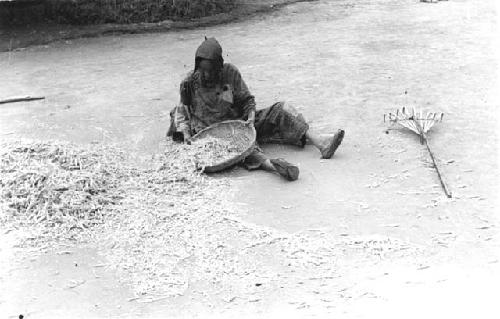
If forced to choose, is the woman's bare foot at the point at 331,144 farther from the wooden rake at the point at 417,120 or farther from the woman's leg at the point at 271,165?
the wooden rake at the point at 417,120

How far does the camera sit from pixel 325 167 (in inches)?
206

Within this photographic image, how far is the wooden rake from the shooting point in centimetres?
555

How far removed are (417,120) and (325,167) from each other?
1.02 meters

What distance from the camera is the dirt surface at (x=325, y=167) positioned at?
355 centimetres

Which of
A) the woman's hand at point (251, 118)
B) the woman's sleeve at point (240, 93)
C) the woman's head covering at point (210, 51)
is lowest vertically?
the woman's hand at point (251, 118)

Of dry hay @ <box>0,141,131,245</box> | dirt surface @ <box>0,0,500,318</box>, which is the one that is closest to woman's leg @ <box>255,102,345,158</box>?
dirt surface @ <box>0,0,500,318</box>

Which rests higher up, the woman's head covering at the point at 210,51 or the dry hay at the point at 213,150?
the woman's head covering at the point at 210,51

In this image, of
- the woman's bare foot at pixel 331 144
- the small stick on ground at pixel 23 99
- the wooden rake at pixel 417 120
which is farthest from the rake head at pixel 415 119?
the small stick on ground at pixel 23 99

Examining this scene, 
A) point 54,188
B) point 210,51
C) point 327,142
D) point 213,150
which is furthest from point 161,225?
point 327,142

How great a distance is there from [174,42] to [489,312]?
7.26 meters

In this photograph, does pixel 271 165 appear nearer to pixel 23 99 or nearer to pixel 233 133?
pixel 233 133

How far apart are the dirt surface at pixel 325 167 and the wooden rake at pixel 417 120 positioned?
0.34ft

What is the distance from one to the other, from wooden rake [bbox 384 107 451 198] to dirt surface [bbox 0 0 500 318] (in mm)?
103

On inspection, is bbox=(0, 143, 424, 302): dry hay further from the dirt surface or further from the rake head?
the rake head
